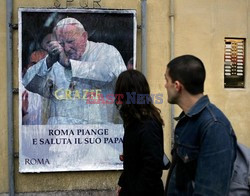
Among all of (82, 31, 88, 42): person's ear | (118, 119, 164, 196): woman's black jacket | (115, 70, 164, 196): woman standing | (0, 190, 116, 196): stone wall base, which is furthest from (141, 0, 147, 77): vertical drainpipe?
(118, 119, 164, 196): woman's black jacket

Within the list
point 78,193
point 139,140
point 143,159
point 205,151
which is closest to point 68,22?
point 78,193

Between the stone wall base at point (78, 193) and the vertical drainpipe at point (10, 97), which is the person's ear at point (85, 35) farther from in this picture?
the stone wall base at point (78, 193)

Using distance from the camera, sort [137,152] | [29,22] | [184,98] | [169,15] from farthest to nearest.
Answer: [169,15] → [29,22] → [137,152] → [184,98]

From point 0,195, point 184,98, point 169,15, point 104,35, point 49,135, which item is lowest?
point 0,195

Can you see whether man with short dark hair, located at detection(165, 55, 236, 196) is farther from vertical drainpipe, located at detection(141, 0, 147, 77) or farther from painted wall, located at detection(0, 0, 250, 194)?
painted wall, located at detection(0, 0, 250, 194)

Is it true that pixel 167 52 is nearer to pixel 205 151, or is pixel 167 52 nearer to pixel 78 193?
pixel 78 193

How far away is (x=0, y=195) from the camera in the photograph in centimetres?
468

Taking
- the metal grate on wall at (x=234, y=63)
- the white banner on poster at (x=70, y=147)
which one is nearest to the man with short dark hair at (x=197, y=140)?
the white banner on poster at (x=70, y=147)

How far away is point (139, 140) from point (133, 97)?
0.34 m

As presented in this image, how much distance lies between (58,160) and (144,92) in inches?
104

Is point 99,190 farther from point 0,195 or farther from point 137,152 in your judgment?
point 137,152

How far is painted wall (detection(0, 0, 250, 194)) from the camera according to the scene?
4684 mm

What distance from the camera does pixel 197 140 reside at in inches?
67.6

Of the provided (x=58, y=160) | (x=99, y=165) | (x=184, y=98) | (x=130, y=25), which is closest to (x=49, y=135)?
(x=58, y=160)
